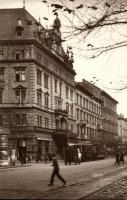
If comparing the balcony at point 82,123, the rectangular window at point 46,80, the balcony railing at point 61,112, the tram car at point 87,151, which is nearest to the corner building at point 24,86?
the rectangular window at point 46,80

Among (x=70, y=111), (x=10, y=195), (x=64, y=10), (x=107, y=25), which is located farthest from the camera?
(x=70, y=111)

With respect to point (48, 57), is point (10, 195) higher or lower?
lower

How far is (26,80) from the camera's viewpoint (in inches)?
2525

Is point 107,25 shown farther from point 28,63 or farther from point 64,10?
point 28,63

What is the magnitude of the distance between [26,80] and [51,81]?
27.9 feet

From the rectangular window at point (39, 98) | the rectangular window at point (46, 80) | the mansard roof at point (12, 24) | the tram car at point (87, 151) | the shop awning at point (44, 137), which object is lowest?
the tram car at point (87, 151)

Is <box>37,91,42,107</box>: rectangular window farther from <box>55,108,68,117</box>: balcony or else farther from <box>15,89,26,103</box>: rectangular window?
<box>55,108,68,117</box>: balcony

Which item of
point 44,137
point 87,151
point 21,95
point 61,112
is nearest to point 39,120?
point 44,137

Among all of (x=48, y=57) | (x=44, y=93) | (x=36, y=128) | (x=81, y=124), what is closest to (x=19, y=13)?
(x=48, y=57)

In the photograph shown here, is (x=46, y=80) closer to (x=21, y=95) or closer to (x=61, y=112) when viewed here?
(x=61, y=112)

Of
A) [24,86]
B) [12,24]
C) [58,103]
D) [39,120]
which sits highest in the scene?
[12,24]

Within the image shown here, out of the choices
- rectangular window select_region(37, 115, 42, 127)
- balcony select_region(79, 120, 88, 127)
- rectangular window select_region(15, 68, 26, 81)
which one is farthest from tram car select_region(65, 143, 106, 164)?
balcony select_region(79, 120, 88, 127)

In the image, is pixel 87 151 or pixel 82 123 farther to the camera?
pixel 82 123

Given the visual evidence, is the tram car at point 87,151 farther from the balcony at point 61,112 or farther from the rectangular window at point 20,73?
the rectangular window at point 20,73
